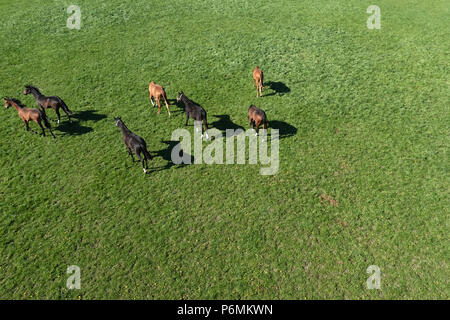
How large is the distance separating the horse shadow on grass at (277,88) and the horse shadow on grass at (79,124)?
9.51 meters

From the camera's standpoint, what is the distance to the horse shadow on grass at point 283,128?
13750 millimetres

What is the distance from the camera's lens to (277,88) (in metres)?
16.5

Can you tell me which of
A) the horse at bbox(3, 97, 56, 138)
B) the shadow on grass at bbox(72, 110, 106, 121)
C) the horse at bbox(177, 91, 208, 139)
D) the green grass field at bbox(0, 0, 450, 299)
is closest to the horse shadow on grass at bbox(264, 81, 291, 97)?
the green grass field at bbox(0, 0, 450, 299)

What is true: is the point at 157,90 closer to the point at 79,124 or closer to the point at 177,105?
the point at 177,105

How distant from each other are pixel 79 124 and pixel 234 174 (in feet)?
28.2

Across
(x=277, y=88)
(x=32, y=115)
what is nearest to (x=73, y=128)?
(x=32, y=115)

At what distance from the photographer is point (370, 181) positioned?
11.8 metres

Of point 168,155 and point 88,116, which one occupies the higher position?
point 88,116

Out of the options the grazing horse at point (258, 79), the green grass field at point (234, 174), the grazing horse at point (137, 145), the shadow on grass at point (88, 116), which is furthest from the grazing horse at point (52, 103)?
the grazing horse at point (258, 79)

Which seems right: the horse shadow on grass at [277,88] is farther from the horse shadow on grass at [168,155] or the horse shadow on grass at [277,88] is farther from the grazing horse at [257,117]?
the horse shadow on grass at [168,155]

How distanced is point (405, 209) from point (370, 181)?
1647 mm
